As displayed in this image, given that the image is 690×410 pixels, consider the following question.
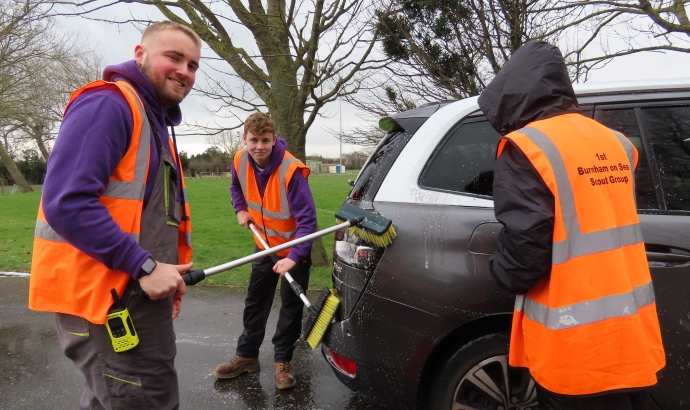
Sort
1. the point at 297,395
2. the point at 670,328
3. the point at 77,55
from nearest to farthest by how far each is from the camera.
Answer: the point at 670,328, the point at 297,395, the point at 77,55

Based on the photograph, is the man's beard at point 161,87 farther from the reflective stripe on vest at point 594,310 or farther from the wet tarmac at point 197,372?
the wet tarmac at point 197,372

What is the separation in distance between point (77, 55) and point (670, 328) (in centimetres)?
2309

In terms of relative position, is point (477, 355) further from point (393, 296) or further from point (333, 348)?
point (333, 348)

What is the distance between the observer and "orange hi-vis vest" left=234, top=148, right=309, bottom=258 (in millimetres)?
3252

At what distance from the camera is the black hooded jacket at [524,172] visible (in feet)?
5.17

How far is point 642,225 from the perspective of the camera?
2.07m

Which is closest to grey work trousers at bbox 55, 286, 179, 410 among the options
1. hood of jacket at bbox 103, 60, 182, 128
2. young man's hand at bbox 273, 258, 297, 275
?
hood of jacket at bbox 103, 60, 182, 128

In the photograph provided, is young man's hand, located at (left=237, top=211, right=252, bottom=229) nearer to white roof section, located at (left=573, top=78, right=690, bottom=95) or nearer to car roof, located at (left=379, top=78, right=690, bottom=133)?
car roof, located at (left=379, top=78, right=690, bottom=133)

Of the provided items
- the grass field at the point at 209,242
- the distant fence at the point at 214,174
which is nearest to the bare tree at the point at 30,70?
the grass field at the point at 209,242

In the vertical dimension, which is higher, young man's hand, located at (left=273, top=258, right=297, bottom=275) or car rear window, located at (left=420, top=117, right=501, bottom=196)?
car rear window, located at (left=420, top=117, right=501, bottom=196)

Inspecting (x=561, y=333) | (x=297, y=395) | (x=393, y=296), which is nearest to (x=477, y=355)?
(x=393, y=296)

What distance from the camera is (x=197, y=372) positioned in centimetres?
345

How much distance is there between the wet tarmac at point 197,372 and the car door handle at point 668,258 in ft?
6.04

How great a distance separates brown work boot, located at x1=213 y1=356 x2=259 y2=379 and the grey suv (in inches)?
50.9
